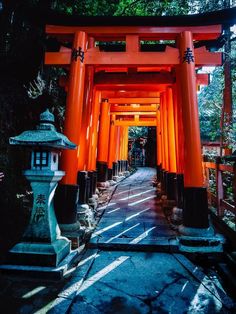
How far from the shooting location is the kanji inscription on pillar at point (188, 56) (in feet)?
18.6

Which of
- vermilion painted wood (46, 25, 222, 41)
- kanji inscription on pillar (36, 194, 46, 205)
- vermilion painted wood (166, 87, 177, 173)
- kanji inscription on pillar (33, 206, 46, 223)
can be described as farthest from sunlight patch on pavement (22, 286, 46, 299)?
vermilion painted wood (166, 87, 177, 173)

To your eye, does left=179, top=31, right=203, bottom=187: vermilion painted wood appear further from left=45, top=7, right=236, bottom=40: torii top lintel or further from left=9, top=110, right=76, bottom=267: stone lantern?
left=9, top=110, right=76, bottom=267: stone lantern

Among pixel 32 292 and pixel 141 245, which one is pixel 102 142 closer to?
pixel 141 245

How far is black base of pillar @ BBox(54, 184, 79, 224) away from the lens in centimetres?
545

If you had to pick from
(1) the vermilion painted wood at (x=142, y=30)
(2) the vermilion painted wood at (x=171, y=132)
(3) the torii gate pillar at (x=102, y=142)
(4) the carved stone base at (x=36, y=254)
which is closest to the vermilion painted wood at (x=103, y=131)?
(3) the torii gate pillar at (x=102, y=142)

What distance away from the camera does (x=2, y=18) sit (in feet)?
26.0

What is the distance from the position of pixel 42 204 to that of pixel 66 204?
1260mm

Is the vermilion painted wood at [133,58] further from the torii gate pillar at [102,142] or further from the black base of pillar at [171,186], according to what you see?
the torii gate pillar at [102,142]

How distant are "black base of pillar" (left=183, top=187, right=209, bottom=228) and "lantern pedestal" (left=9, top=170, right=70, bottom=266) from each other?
2.79 m

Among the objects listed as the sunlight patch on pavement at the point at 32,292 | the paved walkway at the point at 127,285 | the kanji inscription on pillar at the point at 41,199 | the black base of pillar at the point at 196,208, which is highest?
the kanji inscription on pillar at the point at 41,199

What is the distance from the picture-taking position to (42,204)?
4273mm

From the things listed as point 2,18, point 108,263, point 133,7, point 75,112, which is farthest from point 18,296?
point 133,7

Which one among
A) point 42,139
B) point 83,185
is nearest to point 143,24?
point 42,139

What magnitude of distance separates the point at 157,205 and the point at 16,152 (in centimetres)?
529
